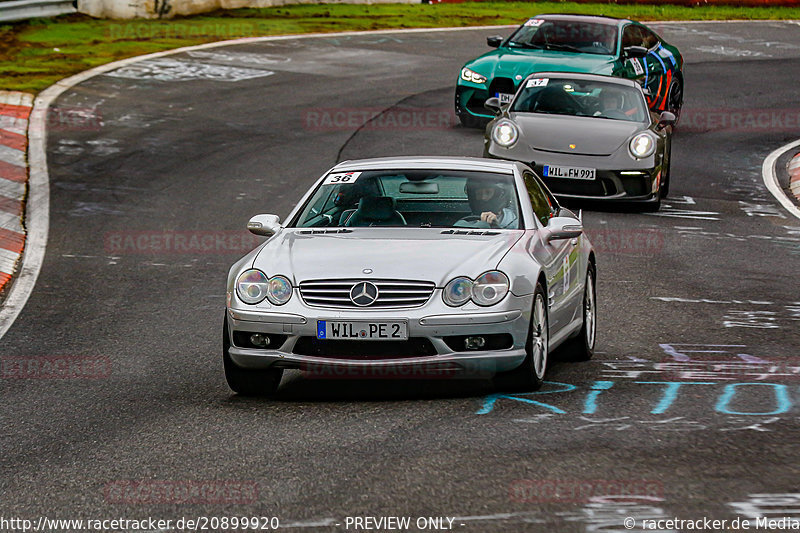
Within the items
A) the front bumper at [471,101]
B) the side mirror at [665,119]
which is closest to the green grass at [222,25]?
the front bumper at [471,101]

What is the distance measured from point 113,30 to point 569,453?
24726 mm

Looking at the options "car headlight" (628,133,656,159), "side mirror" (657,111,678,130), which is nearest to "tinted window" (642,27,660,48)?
"side mirror" (657,111,678,130)

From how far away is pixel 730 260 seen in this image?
1297 cm

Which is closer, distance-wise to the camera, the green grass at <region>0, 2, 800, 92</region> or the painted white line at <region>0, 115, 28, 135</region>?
the painted white line at <region>0, 115, 28, 135</region>

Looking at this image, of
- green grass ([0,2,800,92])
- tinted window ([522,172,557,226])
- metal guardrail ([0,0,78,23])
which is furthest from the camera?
metal guardrail ([0,0,78,23])

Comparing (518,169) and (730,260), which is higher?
(518,169)

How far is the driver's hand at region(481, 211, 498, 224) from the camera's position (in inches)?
334

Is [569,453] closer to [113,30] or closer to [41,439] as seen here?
[41,439]

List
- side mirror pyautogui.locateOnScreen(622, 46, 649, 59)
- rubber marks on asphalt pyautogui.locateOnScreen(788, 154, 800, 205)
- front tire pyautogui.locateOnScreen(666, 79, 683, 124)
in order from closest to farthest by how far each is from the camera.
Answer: rubber marks on asphalt pyautogui.locateOnScreen(788, 154, 800, 205)
side mirror pyautogui.locateOnScreen(622, 46, 649, 59)
front tire pyautogui.locateOnScreen(666, 79, 683, 124)

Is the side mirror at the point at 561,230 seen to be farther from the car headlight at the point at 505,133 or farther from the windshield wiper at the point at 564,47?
the windshield wiper at the point at 564,47

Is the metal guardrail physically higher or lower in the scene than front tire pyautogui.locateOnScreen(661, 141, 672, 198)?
higher

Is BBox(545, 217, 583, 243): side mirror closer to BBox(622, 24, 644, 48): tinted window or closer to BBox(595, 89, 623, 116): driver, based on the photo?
BBox(595, 89, 623, 116): driver

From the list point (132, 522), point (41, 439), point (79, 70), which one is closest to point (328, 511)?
point (132, 522)

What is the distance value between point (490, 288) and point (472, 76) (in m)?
12.5
